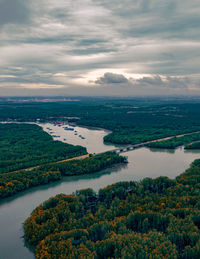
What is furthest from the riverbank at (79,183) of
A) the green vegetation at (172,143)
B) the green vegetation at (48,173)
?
the green vegetation at (172,143)

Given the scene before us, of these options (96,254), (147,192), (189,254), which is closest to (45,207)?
(96,254)

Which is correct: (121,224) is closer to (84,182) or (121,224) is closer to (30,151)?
(84,182)

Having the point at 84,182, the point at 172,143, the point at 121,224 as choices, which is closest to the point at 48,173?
the point at 84,182

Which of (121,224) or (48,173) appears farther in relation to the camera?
(48,173)

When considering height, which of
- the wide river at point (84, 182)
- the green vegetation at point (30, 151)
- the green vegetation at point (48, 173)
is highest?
the green vegetation at point (30, 151)

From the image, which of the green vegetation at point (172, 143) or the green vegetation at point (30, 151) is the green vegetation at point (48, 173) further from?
the green vegetation at point (172, 143)

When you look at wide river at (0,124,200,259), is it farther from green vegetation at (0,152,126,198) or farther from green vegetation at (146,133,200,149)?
green vegetation at (146,133,200,149)

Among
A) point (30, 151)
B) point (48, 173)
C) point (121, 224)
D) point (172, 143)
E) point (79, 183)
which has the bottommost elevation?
point (79, 183)

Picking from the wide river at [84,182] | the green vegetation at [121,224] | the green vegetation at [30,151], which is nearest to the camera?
the green vegetation at [121,224]
